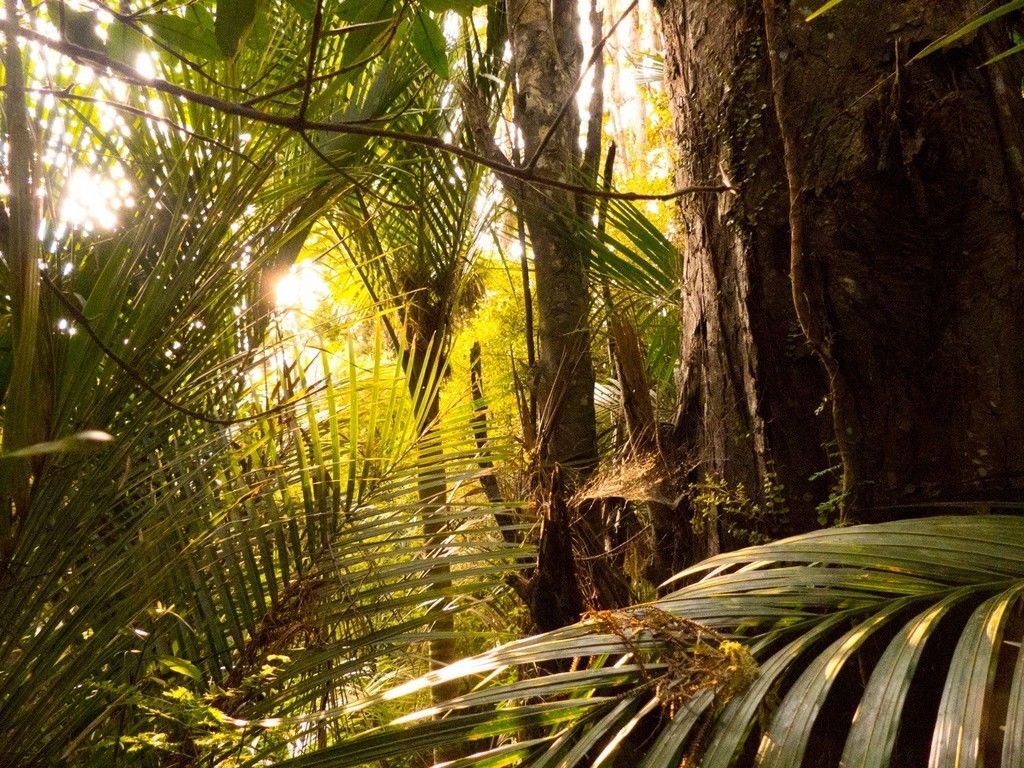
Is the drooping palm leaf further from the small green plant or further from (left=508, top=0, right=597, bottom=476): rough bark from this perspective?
(left=508, top=0, right=597, bottom=476): rough bark

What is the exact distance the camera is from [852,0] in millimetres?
1037

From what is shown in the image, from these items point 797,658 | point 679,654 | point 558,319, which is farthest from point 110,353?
point 558,319

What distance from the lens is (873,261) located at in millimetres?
985

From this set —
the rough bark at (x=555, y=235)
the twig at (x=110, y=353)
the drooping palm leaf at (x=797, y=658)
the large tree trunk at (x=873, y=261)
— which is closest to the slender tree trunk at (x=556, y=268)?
the rough bark at (x=555, y=235)

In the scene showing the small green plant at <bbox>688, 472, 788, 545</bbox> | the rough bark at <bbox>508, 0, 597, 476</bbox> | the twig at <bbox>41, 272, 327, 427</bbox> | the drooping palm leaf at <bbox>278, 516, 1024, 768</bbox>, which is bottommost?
the drooping palm leaf at <bbox>278, 516, 1024, 768</bbox>

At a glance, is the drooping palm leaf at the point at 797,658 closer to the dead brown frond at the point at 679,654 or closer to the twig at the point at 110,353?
the dead brown frond at the point at 679,654

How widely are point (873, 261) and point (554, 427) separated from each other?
71 cm

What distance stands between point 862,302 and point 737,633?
0.45 m

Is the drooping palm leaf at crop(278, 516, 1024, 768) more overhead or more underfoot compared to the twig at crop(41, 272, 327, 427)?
more underfoot

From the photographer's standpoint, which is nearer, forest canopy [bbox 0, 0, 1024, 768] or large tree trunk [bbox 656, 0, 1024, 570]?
forest canopy [bbox 0, 0, 1024, 768]

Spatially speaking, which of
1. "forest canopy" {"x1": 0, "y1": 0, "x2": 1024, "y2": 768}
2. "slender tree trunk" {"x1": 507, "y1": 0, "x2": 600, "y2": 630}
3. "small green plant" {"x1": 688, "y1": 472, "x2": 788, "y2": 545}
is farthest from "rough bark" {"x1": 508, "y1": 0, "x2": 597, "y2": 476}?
"small green plant" {"x1": 688, "y1": 472, "x2": 788, "y2": 545}

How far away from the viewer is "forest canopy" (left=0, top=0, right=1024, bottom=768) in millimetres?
635

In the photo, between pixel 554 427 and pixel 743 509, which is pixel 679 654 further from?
pixel 554 427

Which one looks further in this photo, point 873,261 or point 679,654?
point 873,261
